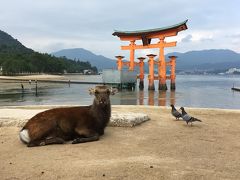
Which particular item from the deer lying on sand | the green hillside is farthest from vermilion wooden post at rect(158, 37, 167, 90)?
the green hillside

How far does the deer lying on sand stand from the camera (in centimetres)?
645

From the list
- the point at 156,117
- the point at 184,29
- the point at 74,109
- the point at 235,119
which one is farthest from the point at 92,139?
the point at 184,29

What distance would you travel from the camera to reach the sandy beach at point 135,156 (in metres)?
4.51

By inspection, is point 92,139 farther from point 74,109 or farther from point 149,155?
point 149,155

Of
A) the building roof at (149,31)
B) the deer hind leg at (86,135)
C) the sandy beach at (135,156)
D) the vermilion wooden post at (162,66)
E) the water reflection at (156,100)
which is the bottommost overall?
the water reflection at (156,100)

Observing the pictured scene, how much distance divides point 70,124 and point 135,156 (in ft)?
5.71

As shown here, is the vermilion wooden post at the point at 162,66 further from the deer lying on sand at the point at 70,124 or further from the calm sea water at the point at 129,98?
the deer lying on sand at the point at 70,124

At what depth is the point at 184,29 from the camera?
130ft

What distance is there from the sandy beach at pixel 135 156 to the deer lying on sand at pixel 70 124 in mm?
224

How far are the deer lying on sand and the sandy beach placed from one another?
22 centimetres

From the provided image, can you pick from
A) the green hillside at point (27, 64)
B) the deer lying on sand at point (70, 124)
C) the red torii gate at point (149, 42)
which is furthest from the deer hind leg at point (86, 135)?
the green hillside at point (27, 64)

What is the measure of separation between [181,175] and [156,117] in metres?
5.82

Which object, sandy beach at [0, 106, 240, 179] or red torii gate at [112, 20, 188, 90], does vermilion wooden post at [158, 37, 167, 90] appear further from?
sandy beach at [0, 106, 240, 179]

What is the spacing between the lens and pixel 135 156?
548 cm
